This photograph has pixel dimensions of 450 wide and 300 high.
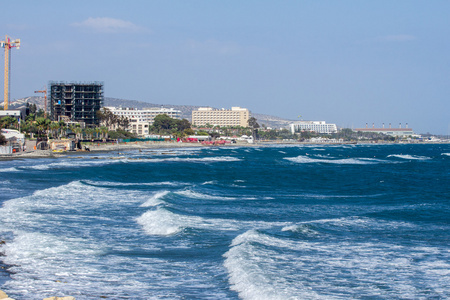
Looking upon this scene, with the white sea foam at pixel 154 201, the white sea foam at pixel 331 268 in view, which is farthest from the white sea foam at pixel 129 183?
the white sea foam at pixel 331 268

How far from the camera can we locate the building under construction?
566 ft

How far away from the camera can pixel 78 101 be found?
569 feet

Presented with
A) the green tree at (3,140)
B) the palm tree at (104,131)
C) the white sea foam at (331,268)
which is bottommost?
the white sea foam at (331,268)

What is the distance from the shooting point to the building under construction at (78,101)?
172375 mm

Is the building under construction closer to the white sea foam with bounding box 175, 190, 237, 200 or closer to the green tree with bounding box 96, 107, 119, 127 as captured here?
the green tree with bounding box 96, 107, 119, 127

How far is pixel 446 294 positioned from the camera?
1388 centimetres

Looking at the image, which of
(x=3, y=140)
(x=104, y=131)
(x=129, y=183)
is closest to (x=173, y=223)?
(x=129, y=183)

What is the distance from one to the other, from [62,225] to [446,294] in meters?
16.2

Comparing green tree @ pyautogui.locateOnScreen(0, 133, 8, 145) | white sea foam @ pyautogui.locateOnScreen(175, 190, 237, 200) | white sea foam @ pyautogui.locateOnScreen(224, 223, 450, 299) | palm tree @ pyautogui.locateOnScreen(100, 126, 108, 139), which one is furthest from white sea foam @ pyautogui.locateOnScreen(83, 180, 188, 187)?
palm tree @ pyautogui.locateOnScreen(100, 126, 108, 139)

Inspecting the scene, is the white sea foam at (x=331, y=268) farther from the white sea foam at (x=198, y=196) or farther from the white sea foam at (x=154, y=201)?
the white sea foam at (x=198, y=196)

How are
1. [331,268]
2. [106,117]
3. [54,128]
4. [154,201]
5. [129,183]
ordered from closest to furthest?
[331,268] < [154,201] < [129,183] < [54,128] < [106,117]

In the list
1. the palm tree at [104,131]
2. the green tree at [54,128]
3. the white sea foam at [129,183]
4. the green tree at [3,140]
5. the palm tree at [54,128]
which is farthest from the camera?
the palm tree at [104,131]

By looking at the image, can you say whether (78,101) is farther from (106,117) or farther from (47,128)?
Answer: (47,128)

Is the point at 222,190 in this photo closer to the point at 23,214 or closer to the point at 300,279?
the point at 23,214
